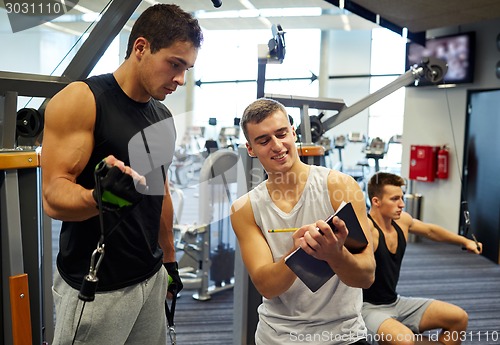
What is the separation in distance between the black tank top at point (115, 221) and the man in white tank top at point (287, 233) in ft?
1.04

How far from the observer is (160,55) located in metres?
1.47

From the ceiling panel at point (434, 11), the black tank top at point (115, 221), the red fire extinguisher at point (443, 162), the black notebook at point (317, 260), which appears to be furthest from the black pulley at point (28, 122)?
the red fire extinguisher at point (443, 162)

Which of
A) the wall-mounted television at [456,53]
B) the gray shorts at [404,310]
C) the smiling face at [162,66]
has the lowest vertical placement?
the gray shorts at [404,310]

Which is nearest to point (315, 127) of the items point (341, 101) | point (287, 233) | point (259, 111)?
point (341, 101)

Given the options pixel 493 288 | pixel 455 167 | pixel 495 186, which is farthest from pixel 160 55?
pixel 455 167

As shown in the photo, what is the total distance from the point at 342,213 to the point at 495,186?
4.89 m

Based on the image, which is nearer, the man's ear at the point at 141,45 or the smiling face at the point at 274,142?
the man's ear at the point at 141,45

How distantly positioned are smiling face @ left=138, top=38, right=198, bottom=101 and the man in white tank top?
0.31 meters

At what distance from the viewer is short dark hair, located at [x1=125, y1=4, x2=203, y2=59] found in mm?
1471

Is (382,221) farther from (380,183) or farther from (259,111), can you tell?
(259,111)

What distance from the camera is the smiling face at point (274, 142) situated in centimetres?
161

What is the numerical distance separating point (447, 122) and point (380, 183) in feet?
13.3

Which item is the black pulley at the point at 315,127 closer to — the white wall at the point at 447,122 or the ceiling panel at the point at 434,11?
the ceiling panel at the point at 434,11

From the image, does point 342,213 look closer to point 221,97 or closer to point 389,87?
point 221,97
